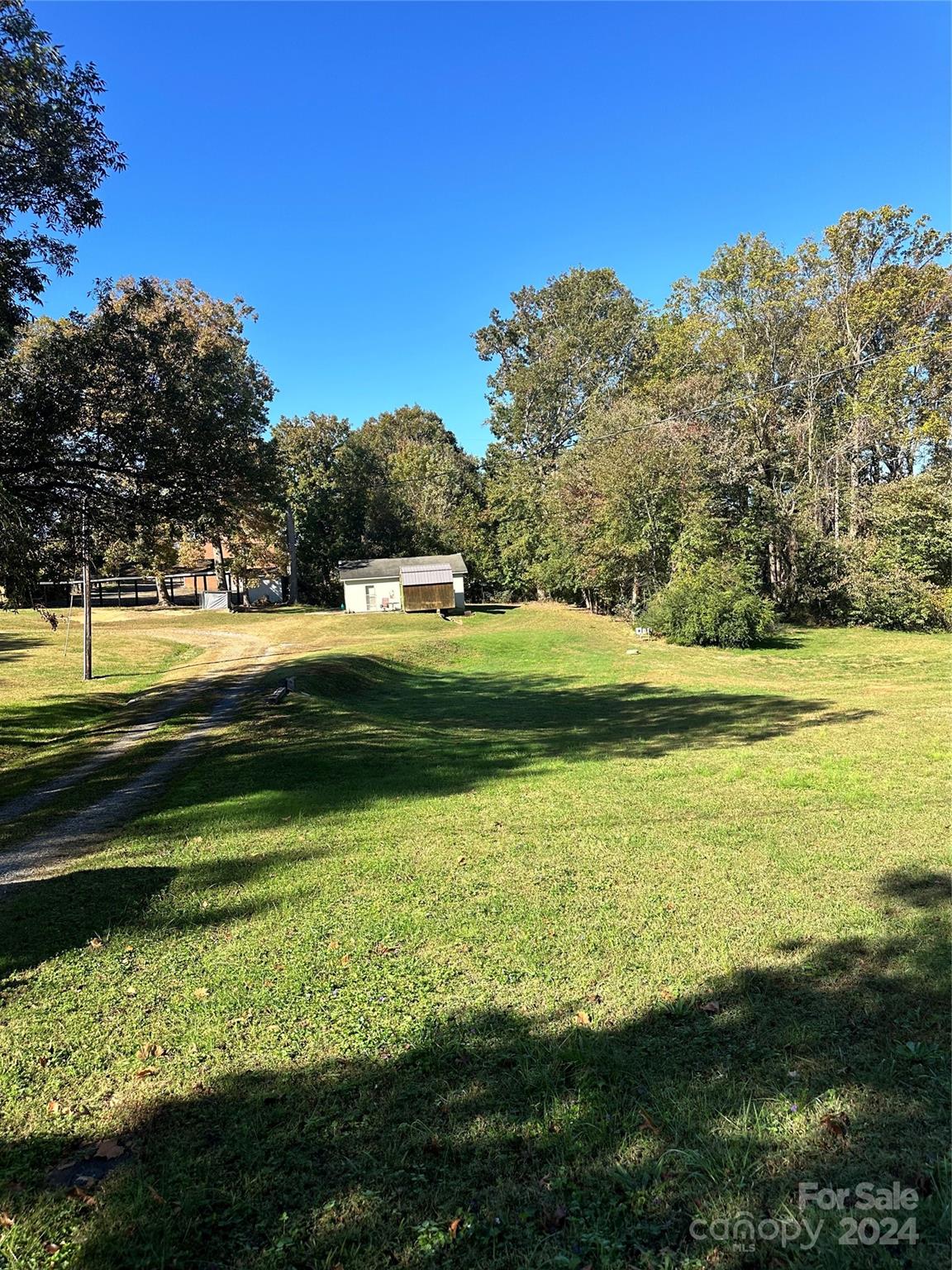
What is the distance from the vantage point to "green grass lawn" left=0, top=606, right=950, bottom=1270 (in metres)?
2.38

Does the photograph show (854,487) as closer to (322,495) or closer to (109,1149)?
(322,495)

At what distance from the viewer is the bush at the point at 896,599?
30.3m

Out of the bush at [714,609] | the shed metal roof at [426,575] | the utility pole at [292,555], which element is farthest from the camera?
the utility pole at [292,555]

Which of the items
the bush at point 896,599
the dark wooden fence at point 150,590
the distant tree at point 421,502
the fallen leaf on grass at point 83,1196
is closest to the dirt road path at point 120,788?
the fallen leaf on grass at point 83,1196

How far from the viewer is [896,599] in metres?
31.2

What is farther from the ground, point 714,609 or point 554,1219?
point 714,609

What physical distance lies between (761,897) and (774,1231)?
2936 mm

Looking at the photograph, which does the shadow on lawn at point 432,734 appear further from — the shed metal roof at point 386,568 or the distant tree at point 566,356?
the distant tree at point 566,356

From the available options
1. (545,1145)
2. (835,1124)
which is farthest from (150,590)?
(835,1124)

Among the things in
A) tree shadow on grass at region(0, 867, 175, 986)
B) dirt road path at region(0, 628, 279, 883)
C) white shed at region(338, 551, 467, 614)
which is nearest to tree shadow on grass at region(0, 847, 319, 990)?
tree shadow on grass at region(0, 867, 175, 986)

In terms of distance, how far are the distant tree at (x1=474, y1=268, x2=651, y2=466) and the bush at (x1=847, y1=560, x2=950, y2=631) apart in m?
24.2

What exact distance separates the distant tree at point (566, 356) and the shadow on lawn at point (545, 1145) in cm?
5022

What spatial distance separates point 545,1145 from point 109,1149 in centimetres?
175

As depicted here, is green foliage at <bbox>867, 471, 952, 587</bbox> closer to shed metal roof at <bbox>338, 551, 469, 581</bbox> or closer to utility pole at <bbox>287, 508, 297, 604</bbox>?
shed metal roof at <bbox>338, 551, 469, 581</bbox>
